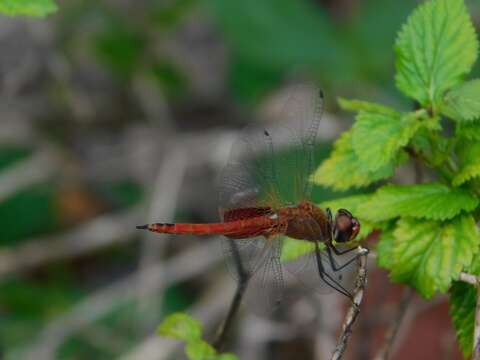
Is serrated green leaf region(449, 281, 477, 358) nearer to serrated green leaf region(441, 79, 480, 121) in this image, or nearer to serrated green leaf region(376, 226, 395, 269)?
serrated green leaf region(376, 226, 395, 269)

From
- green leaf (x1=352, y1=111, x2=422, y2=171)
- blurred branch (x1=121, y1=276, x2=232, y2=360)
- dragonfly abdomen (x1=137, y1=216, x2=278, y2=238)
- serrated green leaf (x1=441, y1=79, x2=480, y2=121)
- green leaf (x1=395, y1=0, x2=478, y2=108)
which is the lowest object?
blurred branch (x1=121, y1=276, x2=232, y2=360)

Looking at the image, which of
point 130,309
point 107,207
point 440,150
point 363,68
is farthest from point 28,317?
point 440,150

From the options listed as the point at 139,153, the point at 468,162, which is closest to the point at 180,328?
the point at 468,162

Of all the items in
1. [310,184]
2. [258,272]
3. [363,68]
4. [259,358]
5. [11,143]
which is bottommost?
[259,358]

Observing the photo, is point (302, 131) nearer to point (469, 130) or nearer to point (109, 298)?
point (469, 130)

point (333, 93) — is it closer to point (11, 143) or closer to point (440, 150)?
point (11, 143)

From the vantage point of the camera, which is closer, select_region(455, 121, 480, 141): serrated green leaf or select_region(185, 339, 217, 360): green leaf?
select_region(455, 121, 480, 141): serrated green leaf

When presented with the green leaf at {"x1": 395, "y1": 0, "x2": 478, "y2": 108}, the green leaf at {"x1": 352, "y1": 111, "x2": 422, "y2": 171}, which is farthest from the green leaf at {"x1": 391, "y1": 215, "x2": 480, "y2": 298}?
the green leaf at {"x1": 395, "y1": 0, "x2": 478, "y2": 108}
